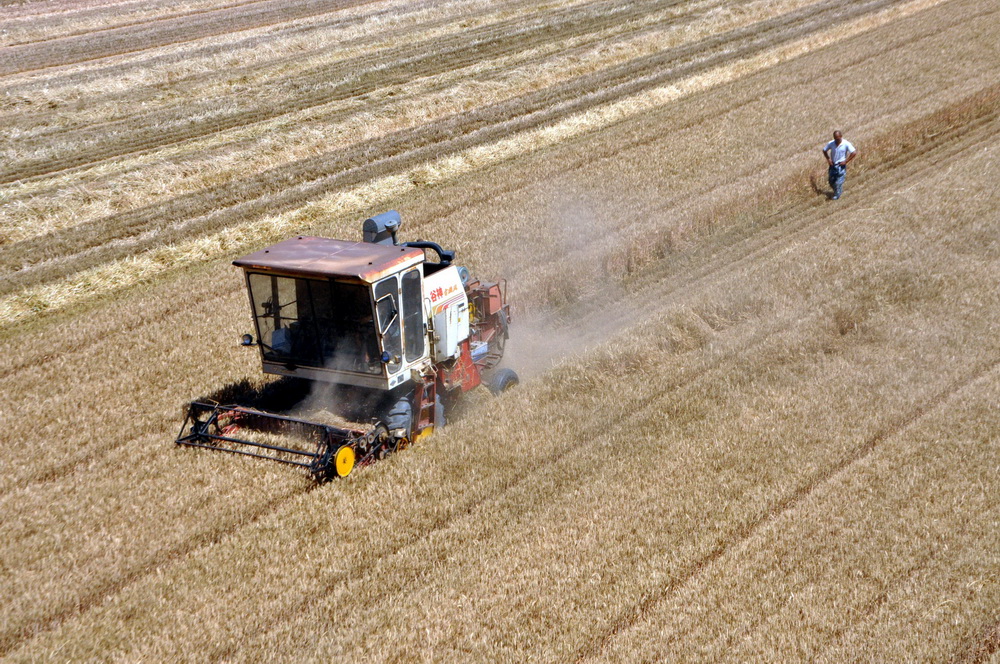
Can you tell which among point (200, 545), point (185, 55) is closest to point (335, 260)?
point (200, 545)

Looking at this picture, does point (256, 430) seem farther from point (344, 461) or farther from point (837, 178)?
point (837, 178)

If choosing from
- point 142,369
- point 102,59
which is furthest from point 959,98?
point 102,59

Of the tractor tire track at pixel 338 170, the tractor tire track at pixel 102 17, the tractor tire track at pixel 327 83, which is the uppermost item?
the tractor tire track at pixel 102 17

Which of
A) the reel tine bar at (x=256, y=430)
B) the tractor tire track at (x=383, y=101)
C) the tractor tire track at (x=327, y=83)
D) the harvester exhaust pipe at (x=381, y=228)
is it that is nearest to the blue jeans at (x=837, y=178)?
the harvester exhaust pipe at (x=381, y=228)

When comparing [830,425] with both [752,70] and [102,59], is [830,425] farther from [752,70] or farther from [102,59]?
[102,59]

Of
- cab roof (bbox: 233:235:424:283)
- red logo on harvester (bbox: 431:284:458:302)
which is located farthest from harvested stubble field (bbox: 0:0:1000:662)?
cab roof (bbox: 233:235:424:283)

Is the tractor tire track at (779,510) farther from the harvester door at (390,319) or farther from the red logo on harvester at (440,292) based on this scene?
the red logo on harvester at (440,292)

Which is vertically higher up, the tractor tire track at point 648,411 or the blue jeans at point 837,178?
the blue jeans at point 837,178
